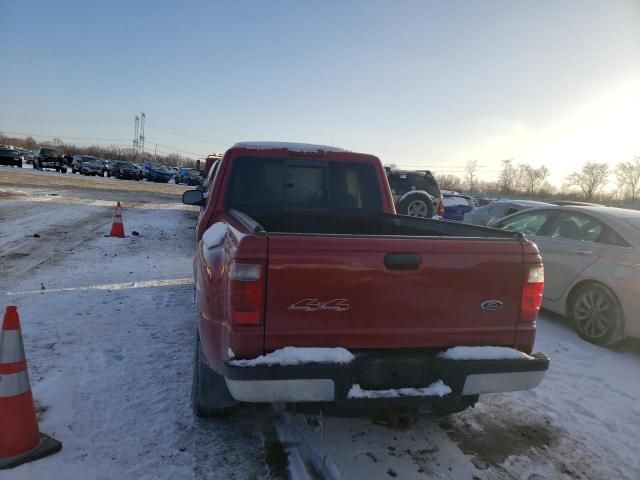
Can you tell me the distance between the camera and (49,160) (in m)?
44.3

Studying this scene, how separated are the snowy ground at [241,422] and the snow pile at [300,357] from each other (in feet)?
2.66

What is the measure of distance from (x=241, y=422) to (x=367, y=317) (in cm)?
146

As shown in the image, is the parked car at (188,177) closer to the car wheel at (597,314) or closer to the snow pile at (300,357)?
the car wheel at (597,314)

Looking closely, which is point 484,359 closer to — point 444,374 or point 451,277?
point 444,374

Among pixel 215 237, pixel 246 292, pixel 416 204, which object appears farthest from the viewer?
pixel 416 204

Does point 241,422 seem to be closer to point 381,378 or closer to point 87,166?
point 381,378

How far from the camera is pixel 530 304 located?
2.79 meters

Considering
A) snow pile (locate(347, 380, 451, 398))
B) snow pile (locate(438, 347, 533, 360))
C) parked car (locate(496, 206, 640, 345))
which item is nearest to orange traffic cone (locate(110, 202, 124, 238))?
parked car (locate(496, 206, 640, 345))

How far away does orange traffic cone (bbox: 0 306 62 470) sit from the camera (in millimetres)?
2596

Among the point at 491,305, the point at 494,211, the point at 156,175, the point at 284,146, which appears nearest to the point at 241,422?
the point at 491,305

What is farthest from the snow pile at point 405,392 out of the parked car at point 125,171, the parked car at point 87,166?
the parked car at point 87,166

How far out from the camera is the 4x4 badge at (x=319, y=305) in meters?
2.39

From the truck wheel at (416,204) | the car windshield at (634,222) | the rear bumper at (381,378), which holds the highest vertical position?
the car windshield at (634,222)

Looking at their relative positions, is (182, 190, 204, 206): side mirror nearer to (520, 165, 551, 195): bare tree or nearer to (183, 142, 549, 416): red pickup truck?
(183, 142, 549, 416): red pickup truck
